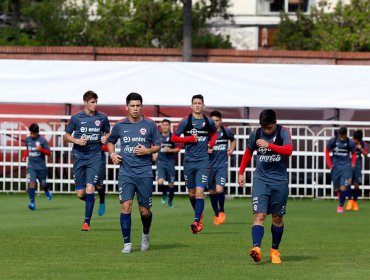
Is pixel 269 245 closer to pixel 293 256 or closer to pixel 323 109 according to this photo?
pixel 293 256

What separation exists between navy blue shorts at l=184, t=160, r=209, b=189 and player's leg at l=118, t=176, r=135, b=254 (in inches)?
180

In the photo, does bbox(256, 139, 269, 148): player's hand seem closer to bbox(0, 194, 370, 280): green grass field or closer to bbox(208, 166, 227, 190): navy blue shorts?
bbox(0, 194, 370, 280): green grass field

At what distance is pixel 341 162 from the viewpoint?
28453mm

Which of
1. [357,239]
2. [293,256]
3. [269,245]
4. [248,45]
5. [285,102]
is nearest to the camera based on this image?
[293,256]

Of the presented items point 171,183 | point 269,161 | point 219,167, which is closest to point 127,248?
point 269,161

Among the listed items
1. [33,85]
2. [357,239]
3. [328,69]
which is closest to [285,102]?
[328,69]

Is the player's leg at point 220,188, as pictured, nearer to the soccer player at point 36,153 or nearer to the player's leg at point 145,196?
the soccer player at point 36,153

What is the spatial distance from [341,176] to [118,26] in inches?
911

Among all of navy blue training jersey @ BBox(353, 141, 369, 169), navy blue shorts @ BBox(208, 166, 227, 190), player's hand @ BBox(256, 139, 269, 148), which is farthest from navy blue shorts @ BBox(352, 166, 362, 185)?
player's hand @ BBox(256, 139, 269, 148)

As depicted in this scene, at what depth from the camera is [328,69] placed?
33406 millimetres

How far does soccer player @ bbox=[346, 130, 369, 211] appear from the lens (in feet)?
95.8

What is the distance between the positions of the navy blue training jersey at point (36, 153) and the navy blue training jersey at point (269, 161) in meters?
13.4

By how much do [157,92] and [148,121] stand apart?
16189 mm

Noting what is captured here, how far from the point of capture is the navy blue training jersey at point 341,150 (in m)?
28.1
